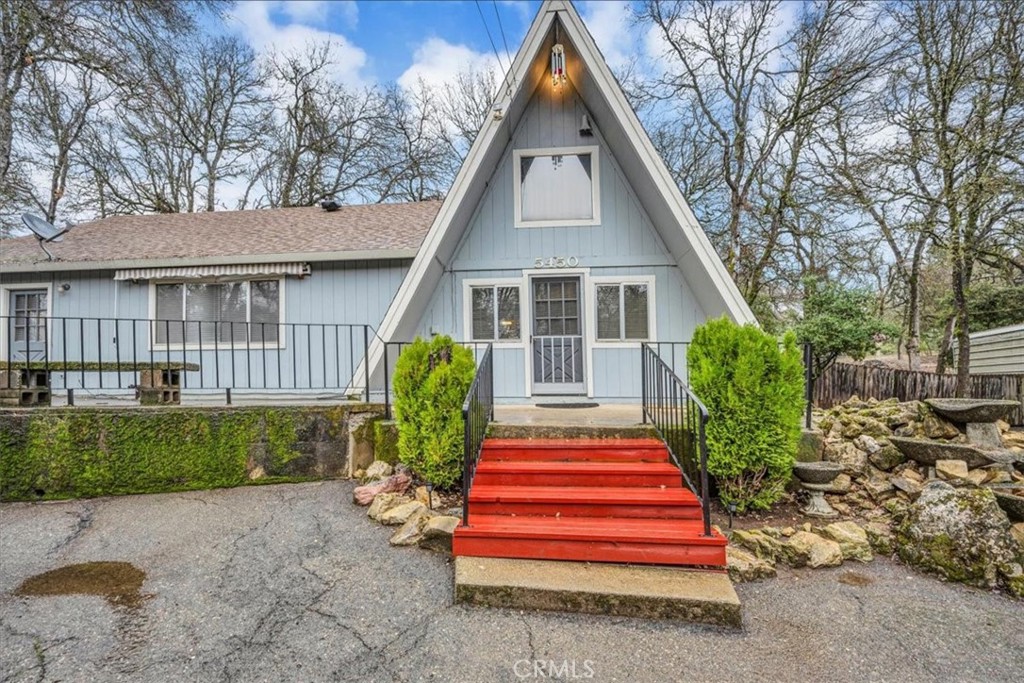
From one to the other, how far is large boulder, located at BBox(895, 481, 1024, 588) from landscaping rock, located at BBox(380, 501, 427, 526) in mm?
4076

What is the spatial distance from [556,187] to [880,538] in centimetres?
586

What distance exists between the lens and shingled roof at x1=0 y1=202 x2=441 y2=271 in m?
7.74

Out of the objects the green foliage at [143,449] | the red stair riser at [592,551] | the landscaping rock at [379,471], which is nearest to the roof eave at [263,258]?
the green foliage at [143,449]

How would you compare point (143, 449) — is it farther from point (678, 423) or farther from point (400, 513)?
point (678, 423)

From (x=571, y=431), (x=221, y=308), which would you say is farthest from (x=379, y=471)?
(x=221, y=308)

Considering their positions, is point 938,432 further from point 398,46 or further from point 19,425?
point 398,46

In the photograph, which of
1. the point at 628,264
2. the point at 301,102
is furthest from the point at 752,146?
the point at 301,102

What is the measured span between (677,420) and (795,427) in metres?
1.05

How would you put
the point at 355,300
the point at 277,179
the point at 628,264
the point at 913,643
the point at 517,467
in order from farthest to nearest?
the point at 277,179 < the point at 355,300 < the point at 628,264 < the point at 517,467 < the point at 913,643

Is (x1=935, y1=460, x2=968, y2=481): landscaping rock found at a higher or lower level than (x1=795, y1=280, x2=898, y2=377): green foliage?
lower

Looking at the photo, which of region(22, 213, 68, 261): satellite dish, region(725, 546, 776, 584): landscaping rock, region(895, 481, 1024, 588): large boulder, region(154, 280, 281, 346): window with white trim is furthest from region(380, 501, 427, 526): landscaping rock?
region(22, 213, 68, 261): satellite dish

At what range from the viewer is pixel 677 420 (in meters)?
4.62

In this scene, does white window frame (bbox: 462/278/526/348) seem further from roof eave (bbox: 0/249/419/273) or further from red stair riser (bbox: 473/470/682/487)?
red stair riser (bbox: 473/470/682/487)

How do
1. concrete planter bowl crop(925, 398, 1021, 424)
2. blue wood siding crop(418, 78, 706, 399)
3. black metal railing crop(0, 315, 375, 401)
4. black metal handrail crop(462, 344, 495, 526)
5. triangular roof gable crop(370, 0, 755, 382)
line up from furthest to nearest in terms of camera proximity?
black metal railing crop(0, 315, 375, 401) < blue wood siding crop(418, 78, 706, 399) < triangular roof gable crop(370, 0, 755, 382) < concrete planter bowl crop(925, 398, 1021, 424) < black metal handrail crop(462, 344, 495, 526)
